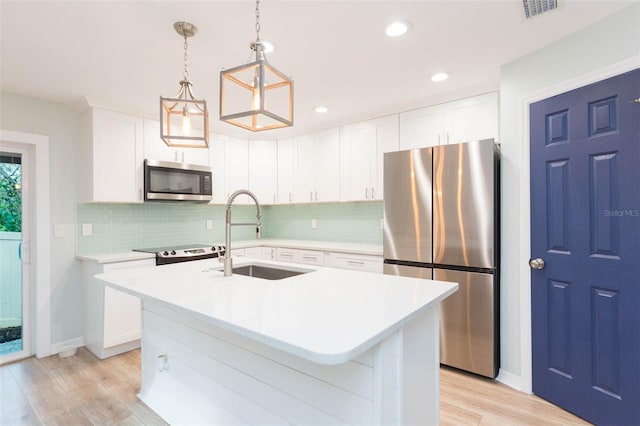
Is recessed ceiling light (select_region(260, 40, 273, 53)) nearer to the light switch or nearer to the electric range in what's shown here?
the electric range

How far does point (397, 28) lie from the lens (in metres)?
1.94

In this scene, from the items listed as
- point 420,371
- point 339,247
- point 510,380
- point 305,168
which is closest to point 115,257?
point 339,247

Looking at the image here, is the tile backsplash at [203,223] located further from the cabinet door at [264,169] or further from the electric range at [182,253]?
the cabinet door at [264,169]

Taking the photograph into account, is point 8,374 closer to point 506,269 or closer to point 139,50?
point 139,50

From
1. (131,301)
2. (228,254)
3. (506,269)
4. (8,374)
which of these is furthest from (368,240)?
(8,374)

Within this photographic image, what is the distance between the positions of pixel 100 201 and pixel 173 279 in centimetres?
187

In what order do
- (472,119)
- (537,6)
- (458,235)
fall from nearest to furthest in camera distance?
(537,6) → (458,235) → (472,119)

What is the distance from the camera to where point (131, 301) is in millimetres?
3057

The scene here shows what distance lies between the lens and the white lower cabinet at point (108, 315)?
115 inches

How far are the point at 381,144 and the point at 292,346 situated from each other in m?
2.88

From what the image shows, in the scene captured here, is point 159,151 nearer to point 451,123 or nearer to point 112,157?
→ point 112,157

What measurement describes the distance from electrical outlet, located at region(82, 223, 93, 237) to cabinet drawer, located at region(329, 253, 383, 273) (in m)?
2.49

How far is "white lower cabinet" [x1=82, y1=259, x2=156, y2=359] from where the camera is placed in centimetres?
292

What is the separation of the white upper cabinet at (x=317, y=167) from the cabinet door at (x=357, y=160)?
96 millimetres
